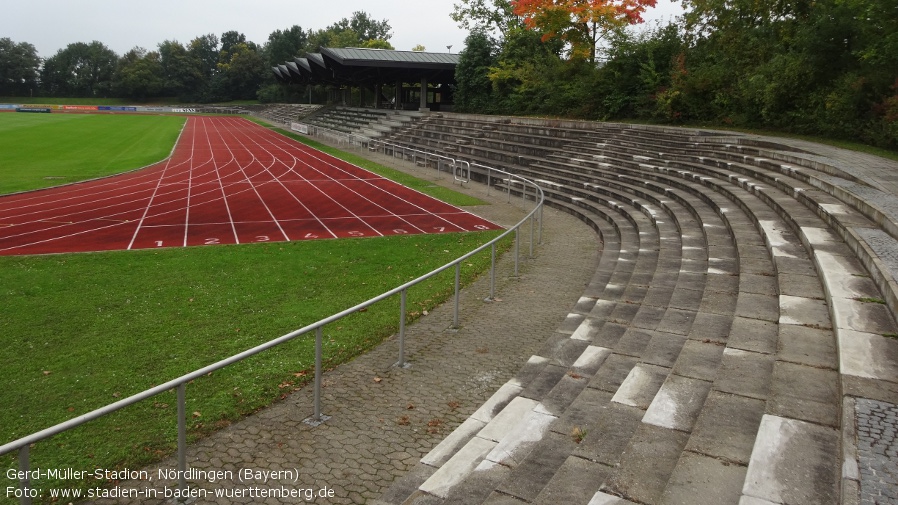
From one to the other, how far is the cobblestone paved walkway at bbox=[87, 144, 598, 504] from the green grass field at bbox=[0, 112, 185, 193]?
19.4 m

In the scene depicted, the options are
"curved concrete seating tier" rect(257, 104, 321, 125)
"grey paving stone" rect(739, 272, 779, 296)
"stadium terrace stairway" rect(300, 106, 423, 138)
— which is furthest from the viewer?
"curved concrete seating tier" rect(257, 104, 321, 125)

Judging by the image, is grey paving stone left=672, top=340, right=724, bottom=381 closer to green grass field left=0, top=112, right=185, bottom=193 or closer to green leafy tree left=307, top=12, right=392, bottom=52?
green grass field left=0, top=112, right=185, bottom=193

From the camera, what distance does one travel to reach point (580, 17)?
117 ft

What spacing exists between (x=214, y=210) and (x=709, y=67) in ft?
71.1

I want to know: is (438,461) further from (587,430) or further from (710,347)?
(710,347)

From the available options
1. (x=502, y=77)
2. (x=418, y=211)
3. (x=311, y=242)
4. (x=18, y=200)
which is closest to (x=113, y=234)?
(x=311, y=242)

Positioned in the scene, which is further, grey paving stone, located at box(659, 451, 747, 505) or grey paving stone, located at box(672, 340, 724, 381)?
grey paving stone, located at box(672, 340, 724, 381)

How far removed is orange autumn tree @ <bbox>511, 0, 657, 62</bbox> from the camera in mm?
34875

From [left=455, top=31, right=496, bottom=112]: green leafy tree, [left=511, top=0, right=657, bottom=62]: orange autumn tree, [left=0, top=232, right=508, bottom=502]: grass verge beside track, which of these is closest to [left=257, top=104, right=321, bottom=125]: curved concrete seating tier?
[left=455, top=31, right=496, bottom=112]: green leafy tree

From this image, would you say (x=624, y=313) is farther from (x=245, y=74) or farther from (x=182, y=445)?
(x=245, y=74)

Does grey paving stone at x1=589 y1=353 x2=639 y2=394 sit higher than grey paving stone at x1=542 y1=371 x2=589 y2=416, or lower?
higher

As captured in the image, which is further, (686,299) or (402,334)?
(686,299)

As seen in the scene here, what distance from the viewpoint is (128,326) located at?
873 centimetres

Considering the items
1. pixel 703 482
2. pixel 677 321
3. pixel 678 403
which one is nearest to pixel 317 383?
pixel 678 403
